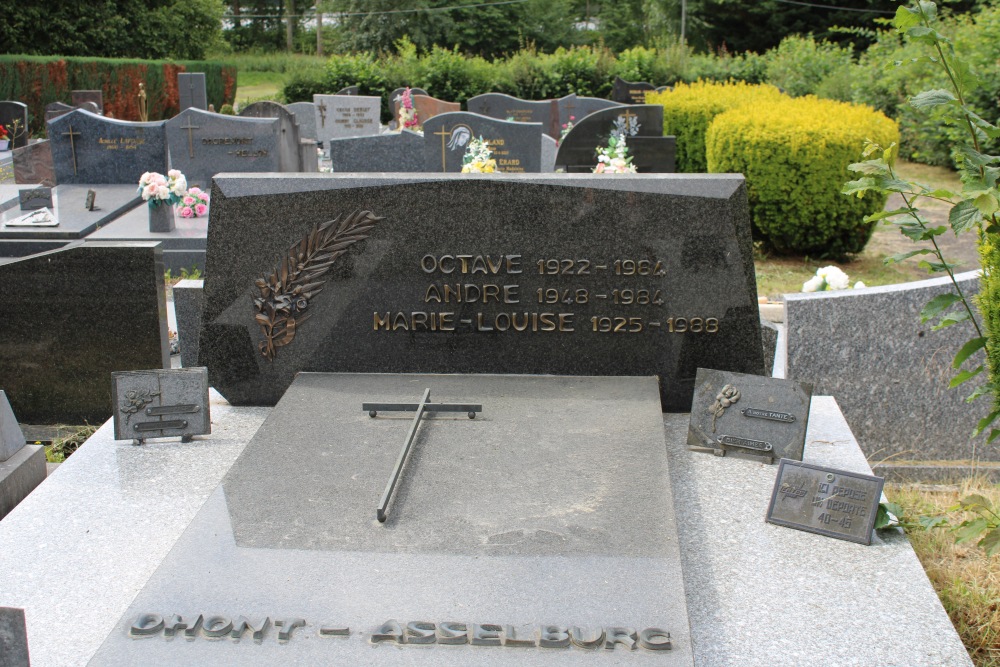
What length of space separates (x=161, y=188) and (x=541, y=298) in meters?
5.54

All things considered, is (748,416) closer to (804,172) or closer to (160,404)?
(160,404)

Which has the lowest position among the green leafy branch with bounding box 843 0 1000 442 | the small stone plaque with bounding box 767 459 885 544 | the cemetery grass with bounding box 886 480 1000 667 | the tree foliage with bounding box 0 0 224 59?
the cemetery grass with bounding box 886 480 1000 667

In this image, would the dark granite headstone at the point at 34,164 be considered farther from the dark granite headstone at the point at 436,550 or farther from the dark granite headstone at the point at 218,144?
the dark granite headstone at the point at 436,550

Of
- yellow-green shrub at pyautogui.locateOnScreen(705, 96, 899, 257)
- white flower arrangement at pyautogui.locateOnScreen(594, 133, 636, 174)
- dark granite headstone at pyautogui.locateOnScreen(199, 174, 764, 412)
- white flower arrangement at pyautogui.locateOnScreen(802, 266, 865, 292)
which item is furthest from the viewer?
yellow-green shrub at pyautogui.locateOnScreen(705, 96, 899, 257)

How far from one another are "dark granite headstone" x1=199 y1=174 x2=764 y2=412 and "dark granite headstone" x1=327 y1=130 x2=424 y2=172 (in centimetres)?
692

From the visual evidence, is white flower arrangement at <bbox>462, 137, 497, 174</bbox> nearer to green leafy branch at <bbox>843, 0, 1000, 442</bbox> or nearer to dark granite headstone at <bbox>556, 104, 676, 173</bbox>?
dark granite headstone at <bbox>556, 104, 676, 173</bbox>

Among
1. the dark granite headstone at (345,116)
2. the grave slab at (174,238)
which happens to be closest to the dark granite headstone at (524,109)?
the dark granite headstone at (345,116)

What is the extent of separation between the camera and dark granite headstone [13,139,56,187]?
1136 centimetres

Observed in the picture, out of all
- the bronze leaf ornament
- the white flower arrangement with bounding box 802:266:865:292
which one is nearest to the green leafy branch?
the bronze leaf ornament

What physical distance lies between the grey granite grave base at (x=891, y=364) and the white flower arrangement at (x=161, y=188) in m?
5.97

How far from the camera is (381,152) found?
10773 millimetres

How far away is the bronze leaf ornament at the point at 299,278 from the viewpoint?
394cm

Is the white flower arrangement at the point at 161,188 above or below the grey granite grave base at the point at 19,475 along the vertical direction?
above

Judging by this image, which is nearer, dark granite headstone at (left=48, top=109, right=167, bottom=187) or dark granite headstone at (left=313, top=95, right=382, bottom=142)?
dark granite headstone at (left=48, top=109, right=167, bottom=187)
